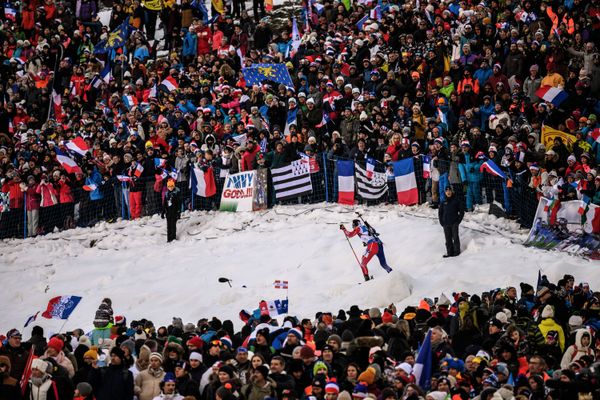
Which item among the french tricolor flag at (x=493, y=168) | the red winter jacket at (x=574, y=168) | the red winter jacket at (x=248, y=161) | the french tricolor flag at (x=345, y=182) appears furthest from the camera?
the red winter jacket at (x=248, y=161)

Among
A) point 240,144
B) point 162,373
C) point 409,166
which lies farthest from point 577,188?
point 162,373

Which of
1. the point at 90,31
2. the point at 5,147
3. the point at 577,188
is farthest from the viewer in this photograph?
the point at 90,31

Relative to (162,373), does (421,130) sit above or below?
above

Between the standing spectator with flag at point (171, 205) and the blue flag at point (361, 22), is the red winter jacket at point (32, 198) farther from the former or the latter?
the blue flag at point (361, 22)

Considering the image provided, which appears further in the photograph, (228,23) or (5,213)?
(228,23)

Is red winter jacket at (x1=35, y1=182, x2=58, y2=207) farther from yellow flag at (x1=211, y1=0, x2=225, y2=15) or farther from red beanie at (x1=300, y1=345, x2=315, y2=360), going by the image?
red beanie at (x1=300, y1=345, x2=315, y2=360)

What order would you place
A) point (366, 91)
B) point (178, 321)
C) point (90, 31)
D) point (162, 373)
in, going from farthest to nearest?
point (90, 31) < point (366, 91) < point (178, 321) < point (162, 373)

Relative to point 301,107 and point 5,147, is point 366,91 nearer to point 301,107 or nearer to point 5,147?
point 301,107

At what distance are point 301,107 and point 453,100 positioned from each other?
3738 millimetres

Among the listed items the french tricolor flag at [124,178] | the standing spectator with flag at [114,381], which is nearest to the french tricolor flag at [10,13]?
the french tricolor flag at [124,178]

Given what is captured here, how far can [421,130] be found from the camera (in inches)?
1051

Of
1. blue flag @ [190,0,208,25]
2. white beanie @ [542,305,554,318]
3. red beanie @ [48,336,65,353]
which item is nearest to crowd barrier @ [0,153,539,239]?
white beanie @ [542,305,554,318]

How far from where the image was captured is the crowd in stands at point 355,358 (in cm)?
1393

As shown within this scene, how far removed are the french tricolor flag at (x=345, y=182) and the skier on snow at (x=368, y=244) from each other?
3.01 metres
